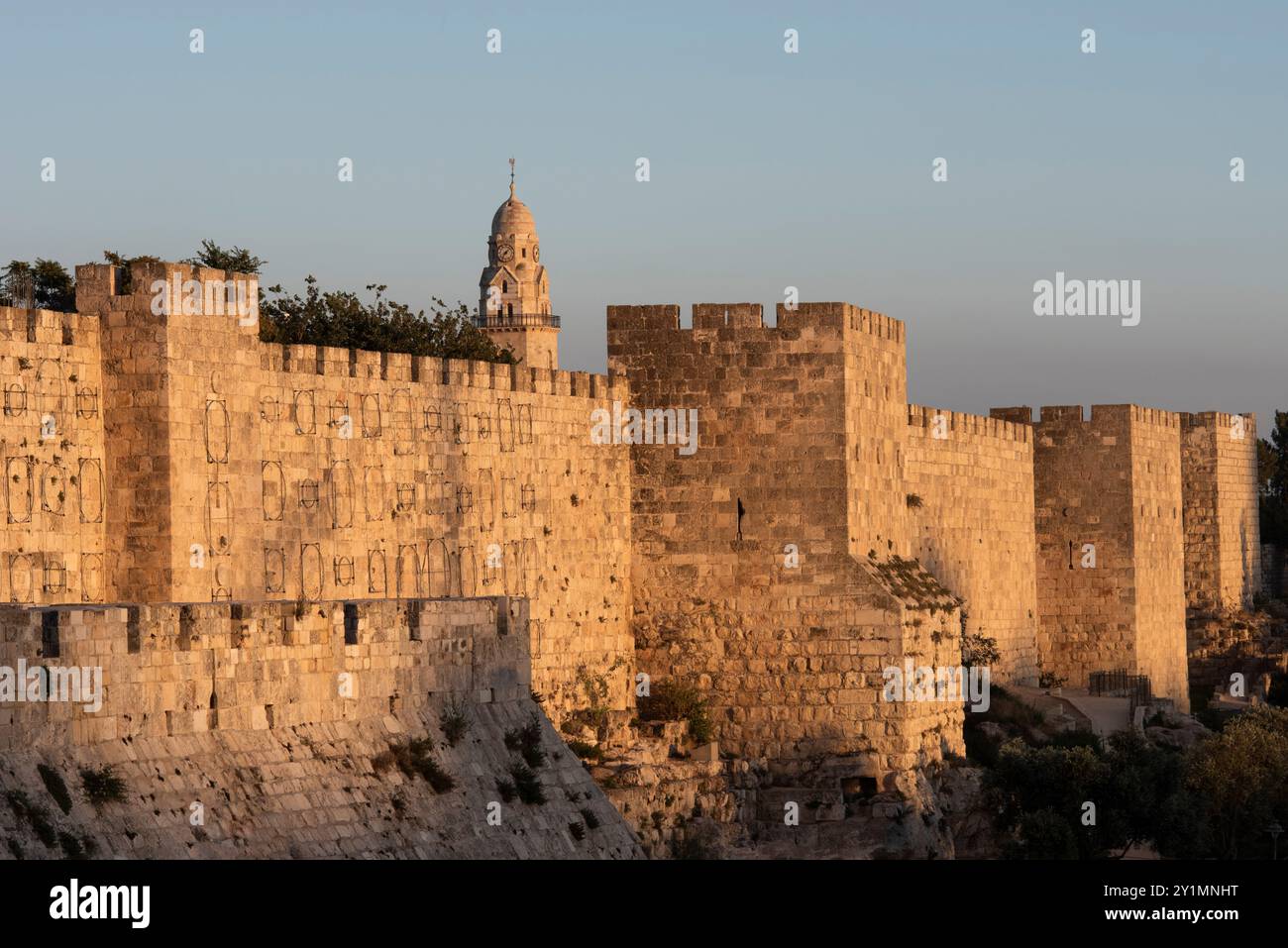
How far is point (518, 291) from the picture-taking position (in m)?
93.3

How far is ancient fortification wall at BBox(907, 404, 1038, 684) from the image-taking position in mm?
36344

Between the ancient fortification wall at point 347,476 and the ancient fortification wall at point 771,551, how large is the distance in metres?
0.52

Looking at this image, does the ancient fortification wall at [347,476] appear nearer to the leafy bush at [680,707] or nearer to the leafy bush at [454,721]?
the leafy bush at [680,707]

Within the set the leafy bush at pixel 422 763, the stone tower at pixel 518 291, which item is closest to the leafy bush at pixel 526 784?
the leafy bush at pixel 422 763

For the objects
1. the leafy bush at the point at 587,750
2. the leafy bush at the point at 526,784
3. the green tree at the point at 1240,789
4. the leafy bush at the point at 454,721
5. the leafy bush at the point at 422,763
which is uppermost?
the leafy bush at the point at 454,721

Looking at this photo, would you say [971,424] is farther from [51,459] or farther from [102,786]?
[102,786]

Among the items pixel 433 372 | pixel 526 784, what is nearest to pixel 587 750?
pixel 433 372

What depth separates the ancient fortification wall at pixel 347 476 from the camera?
2225 centimetres

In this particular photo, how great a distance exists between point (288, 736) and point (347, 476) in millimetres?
7968

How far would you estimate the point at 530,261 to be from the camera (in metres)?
93.6

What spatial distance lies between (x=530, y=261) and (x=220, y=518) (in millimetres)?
71091

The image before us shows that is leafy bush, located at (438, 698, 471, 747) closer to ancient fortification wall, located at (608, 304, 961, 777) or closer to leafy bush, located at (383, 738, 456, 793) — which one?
leafy bush, located at (383, 738, 456, 793)
